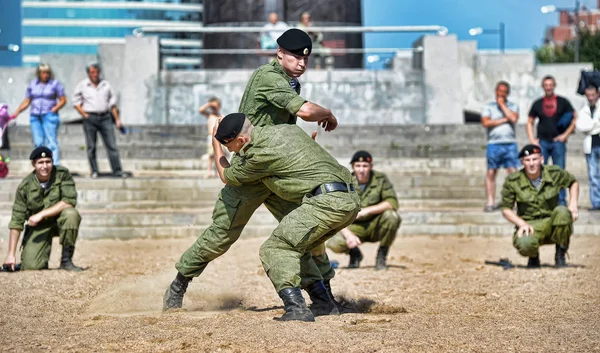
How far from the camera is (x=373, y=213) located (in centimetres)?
1110

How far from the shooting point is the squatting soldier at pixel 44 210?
10.3 metres

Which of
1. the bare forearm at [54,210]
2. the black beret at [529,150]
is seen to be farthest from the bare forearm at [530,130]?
the bare forearm at [54,210]

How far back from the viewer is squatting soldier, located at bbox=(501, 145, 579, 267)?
419 inches

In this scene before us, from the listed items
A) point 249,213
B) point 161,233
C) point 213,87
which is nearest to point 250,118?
point 249,213

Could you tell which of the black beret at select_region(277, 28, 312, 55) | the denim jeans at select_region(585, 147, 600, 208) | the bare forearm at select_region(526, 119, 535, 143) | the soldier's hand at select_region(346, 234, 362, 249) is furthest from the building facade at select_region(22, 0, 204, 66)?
the black beret at select_region(277, 28, 312, 55)

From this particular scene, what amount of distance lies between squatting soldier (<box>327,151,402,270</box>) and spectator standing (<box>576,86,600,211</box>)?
4671 mm

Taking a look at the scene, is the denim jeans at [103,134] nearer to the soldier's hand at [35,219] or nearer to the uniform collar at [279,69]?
the soldier's hand at [35,219]

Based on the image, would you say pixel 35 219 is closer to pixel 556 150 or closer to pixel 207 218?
pixel 207 218

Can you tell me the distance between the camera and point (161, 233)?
14.6 meters

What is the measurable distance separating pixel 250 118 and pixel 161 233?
735 centimetres

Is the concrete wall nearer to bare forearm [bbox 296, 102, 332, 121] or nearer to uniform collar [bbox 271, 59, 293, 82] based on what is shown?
uniform collar [bbox 271, 59, 293, 82]

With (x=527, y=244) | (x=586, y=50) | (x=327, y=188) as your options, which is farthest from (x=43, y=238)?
(x=586, y=50)

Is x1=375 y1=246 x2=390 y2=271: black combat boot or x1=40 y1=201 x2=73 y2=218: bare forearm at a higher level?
x1=40 y1=201 x2=73 y2=218: bare forearm

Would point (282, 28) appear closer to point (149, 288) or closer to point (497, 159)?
point (497, 159)
